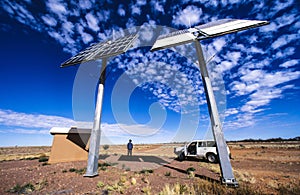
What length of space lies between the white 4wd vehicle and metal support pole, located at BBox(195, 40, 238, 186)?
7737 millimetres

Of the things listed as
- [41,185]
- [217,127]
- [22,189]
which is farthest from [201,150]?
[22,189]

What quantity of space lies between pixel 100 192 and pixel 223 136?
18.6 ft

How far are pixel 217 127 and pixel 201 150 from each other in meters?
8.79

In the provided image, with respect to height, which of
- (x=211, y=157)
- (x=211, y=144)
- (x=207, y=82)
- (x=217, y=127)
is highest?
(x=207, y=82)

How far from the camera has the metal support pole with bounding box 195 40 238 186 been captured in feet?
22.4

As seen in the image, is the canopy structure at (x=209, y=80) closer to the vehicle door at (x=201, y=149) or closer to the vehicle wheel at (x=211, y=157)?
the vehicle wheel at (x=211, y=157)

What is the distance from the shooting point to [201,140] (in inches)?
625

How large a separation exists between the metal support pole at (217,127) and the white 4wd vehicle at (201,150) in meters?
7.74

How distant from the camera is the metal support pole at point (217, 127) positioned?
6.84 m

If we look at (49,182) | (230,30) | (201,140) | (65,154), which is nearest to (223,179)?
(230,30)

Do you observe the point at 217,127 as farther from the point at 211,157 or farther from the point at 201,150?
the point at 201,150

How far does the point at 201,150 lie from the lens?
1530 centimetres

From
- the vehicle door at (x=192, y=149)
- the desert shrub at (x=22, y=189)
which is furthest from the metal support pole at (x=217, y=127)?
the vehicle door at (x=192, y=149)

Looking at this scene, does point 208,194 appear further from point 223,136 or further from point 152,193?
point 223,136
